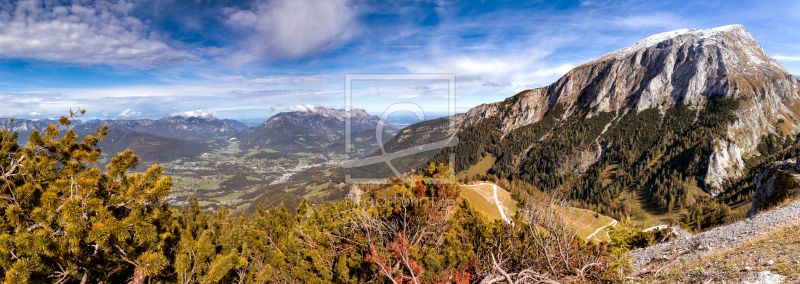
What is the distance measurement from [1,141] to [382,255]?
11.5 m

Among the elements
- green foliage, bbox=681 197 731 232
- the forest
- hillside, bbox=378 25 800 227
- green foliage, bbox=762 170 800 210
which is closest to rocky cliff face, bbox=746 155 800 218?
green foliage, bbox=762 170 800 210

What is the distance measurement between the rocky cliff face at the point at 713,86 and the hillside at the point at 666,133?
520 millimetres

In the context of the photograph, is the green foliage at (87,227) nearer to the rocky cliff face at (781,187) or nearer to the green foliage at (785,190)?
the rocky cliff face at (781,187)

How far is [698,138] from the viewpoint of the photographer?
13175 centimetres

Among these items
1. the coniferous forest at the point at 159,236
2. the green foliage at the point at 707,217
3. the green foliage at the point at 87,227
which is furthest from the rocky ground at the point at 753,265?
the green foliage at the point at 707,217

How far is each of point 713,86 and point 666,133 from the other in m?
39.3

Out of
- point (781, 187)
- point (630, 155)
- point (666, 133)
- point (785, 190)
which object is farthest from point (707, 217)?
point (666, 133)

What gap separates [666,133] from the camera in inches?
5714

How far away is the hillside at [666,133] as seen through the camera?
11094 cm

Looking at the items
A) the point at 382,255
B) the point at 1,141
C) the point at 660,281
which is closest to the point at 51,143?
the point at 1,141

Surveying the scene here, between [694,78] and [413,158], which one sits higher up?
[694,78]

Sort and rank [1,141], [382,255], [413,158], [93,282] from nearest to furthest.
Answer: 1. [93,282]
2. [1,141]
3. [382,255]
4. [413,158]

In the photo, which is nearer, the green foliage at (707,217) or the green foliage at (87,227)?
the green foliage at (87,227)

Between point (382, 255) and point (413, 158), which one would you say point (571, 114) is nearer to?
point (413, 158)
